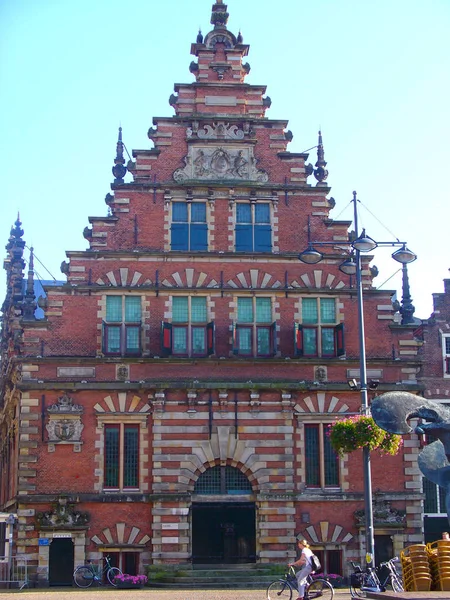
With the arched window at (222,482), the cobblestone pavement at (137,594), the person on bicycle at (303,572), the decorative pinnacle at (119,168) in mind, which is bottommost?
the cobblestone pavement at (137,594)

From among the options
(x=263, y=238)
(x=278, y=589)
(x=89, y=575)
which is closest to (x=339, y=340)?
(x=263, y=238)

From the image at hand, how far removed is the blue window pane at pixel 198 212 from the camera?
117 ft

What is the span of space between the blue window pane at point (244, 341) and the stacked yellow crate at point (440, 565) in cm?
1643

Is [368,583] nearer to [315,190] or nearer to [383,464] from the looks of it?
[383,464]

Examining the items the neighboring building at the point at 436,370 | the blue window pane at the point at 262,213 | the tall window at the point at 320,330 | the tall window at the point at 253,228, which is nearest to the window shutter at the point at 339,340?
the tall window at the point at 320,330

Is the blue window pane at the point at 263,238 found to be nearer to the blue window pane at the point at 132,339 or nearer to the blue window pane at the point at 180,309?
the blue window pane at the point at 180,309

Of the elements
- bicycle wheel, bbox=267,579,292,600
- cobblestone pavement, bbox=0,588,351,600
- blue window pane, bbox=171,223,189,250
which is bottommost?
cobblestone pavement, bbox=0,588,351,600

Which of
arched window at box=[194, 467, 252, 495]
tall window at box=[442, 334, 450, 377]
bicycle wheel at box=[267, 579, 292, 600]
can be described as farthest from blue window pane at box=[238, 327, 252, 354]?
bicycle wheel at box=[267, 579, 292, 600]

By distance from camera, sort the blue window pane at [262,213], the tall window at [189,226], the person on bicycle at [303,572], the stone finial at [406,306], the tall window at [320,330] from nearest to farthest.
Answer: the person on bicycle at [303,572] → the tall window at [320,330] → the tall window at [189,226] → the stone finial at [406,306] → the blue window pane at [262,213]

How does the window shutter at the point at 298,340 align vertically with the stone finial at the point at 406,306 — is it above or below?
below

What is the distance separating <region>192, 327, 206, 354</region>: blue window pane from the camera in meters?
34.7

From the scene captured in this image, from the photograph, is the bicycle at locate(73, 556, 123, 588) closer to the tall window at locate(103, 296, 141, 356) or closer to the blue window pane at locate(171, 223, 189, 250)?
the tall window at locate(103, 296, 141, 356)

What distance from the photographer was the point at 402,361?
3509 centimetres

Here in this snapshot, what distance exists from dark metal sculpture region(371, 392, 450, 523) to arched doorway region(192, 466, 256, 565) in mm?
15283
